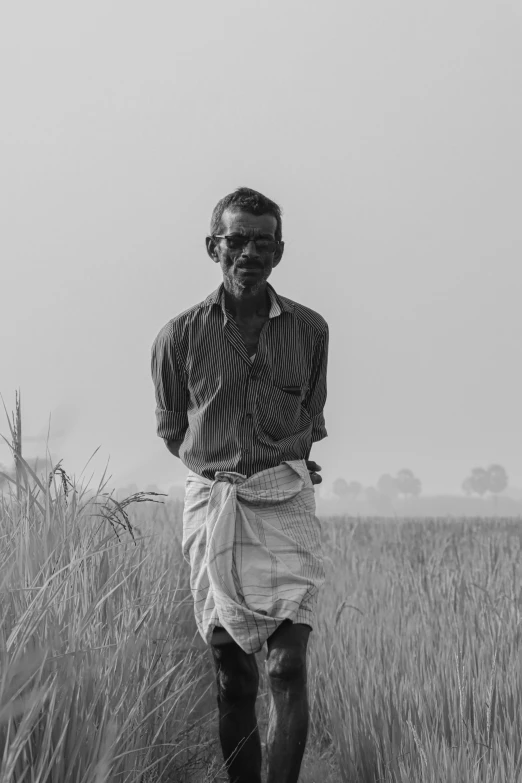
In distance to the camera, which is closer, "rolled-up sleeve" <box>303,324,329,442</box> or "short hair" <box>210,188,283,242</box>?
"short hair" <box>210,188,283,242</box>

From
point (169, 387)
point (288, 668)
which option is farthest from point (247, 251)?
point (288, 668)

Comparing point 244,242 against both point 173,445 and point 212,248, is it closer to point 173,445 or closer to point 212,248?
point 212,248

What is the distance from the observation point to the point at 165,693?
3.24 meters

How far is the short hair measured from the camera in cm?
306

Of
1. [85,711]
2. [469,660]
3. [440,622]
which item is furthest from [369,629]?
[85,711]

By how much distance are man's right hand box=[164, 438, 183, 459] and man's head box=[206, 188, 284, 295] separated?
22.3 inches

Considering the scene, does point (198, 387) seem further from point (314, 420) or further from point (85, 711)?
point (85, 711)

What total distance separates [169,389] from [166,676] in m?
0.93

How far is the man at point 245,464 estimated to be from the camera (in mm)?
2918

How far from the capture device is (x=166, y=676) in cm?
277

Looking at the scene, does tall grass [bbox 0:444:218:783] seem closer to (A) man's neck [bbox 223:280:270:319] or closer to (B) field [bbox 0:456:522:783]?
(B) field [bbox 0:456:522:783]

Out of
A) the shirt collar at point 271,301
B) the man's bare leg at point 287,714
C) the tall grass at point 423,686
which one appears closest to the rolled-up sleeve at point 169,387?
the shirt collar at point 271,301

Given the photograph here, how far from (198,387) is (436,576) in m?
3.71

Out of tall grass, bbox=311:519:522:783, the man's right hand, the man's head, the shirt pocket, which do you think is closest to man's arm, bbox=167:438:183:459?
the man's right hand
